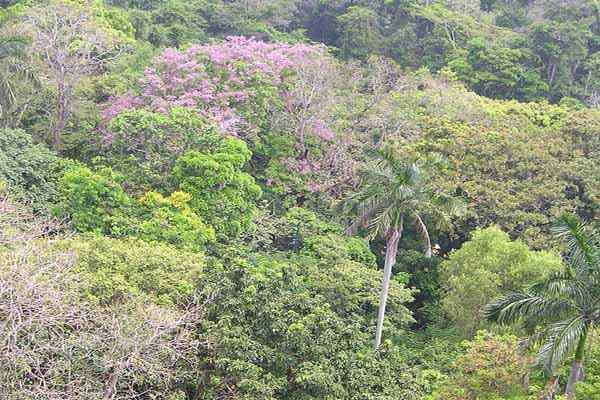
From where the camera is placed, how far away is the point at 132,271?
14.2 metres

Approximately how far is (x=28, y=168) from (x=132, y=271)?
7202 mm

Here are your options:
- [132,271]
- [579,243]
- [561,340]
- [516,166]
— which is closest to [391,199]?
[579,243]

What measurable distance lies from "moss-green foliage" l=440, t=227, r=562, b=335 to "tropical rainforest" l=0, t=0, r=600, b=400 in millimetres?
65

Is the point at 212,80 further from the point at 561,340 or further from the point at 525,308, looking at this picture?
the point at 561,340

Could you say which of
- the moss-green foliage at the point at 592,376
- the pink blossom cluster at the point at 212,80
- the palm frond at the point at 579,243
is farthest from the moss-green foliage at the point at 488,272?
the pink blossom cluster at the point at 212,80

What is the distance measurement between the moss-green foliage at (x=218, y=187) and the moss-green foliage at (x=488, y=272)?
21.4ft

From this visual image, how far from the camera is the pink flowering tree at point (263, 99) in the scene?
23422 mm

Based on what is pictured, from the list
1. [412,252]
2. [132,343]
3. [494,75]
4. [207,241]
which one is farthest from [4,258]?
[494,75]

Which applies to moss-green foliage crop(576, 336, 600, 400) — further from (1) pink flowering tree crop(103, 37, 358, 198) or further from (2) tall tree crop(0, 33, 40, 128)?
(2) tall tree crop(0, 33, 40, 128)

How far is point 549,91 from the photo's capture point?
35.4 meters

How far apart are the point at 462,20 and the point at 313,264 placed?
25.8m

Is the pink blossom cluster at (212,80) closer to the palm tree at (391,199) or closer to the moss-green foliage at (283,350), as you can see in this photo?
the palm tree at (391,199)

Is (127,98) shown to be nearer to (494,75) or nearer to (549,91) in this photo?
(494,75)

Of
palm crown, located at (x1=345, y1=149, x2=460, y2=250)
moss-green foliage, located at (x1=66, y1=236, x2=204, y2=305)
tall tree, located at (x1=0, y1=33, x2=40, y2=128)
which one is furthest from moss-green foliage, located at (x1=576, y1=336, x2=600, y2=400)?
tall tree, located at (x1=0, y1=33, x2=40, y2=128)
